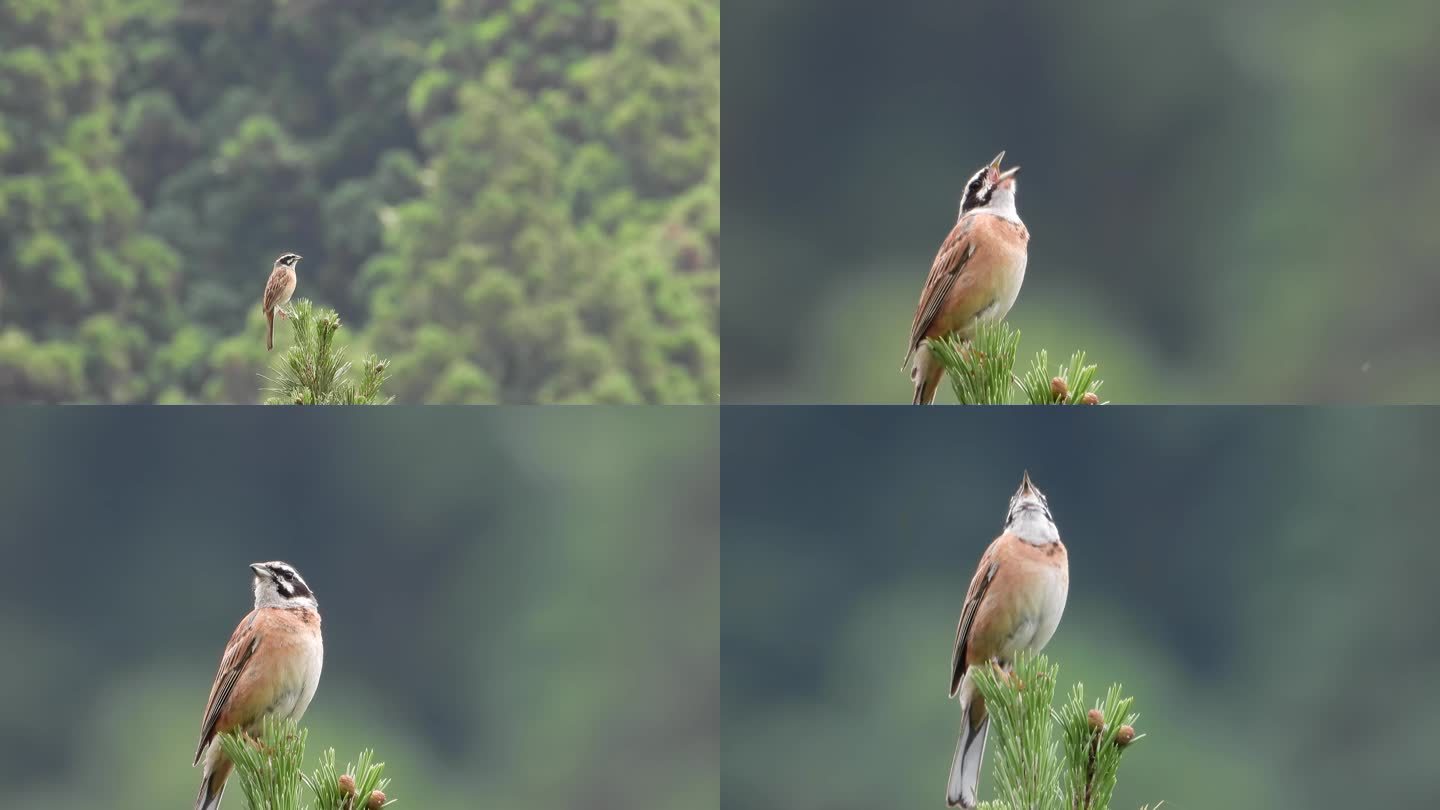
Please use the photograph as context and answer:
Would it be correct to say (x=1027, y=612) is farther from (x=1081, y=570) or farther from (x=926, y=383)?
(x=1081, y=570)

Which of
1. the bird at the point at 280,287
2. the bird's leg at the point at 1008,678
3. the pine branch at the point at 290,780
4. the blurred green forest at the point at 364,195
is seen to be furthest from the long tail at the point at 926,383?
the blurred green forest at the point at 364,195

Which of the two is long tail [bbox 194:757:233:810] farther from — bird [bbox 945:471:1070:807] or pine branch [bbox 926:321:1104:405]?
pine branch [bbox 926:321:1104:405]

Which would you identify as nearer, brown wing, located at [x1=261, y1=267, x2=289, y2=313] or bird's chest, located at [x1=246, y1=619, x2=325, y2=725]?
bird's chest, located at [x1=246, y1=619, x2=325, y2=725]

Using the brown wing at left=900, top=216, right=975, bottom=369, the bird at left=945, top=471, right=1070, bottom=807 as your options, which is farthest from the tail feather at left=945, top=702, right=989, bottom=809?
the brown wing at left=900, top=216, right=975, bottom=369

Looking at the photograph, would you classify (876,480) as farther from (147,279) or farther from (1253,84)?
(147,279)

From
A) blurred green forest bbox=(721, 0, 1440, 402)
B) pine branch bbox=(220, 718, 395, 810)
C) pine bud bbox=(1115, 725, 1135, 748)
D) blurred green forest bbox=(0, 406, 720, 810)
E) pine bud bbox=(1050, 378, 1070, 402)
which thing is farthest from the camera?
blurred green forest bbox=(721, 0, 1440, 402)

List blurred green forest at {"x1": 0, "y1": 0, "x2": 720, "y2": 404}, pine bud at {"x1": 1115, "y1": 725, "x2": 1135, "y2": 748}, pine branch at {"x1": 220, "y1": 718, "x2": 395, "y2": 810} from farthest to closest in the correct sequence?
blurred green forest at {"x1": 0, "y1": 0, "x2": 720, "y2": 404}, pine branch at {"x1": 220, "y1": 718, "x2": 395, "y2": 810}, pine bud at {"x1": 1115, "y1": 725, "x2": 1135, "y2": 748}

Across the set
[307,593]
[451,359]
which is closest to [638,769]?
[307,593]
